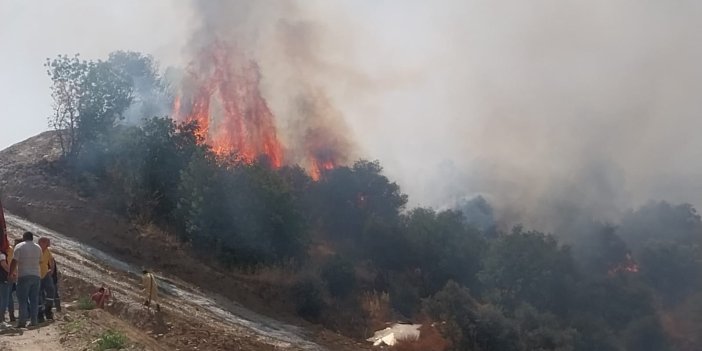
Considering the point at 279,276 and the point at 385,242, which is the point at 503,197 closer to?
the point at 385,242

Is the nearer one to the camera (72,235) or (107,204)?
(72,235)

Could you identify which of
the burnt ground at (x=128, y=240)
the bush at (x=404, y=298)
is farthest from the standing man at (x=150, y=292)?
the bush at (x=404, y=298)

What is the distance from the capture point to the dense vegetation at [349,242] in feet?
122

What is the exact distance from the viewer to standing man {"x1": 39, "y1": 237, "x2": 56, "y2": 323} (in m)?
14.5

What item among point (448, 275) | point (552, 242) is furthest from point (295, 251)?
point (552, 242)

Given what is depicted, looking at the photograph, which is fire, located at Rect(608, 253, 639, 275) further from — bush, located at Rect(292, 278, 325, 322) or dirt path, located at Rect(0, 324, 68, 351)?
dirt path, located at Rect(0, 324, 68, 351)

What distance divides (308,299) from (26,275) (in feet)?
73.0

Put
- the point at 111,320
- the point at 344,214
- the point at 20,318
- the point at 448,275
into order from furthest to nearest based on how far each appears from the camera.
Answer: the point at 344,214 < the point at 448,275 < the point at 111,320 < the point at 20,318

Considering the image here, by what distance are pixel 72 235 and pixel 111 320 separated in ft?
62.5

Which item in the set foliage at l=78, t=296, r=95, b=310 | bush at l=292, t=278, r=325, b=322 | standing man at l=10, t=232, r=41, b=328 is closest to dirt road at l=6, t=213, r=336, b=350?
foliage at l=78, t=296, r=95, b=310

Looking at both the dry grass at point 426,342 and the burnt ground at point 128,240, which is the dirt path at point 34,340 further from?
the dry grass at point 426,342

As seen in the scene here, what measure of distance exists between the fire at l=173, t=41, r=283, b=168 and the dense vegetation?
327 cm

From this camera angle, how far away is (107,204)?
37656 mm

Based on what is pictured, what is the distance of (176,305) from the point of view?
25203mm
